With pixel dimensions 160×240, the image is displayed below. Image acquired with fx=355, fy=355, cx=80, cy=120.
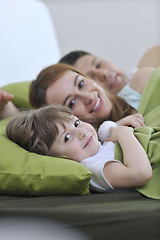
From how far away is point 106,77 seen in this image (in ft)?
6.29

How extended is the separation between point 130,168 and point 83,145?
177 millimetres

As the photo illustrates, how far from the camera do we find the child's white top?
0.94 meters

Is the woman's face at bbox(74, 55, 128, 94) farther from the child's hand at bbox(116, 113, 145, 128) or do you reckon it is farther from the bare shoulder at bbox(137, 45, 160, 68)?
the child's hand at bbox(116, 113, 145, 128)

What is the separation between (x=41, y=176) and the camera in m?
0.88

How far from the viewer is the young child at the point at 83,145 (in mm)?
917

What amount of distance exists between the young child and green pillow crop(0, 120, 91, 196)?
0.26 feet

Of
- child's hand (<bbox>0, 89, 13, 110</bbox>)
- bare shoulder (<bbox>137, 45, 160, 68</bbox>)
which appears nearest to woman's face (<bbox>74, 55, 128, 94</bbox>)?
bare shoulder (<bbox>137, 45, 160, 68</bbox>)

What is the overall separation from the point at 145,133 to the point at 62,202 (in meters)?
0.34

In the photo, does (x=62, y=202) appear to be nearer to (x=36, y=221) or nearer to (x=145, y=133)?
(x=36, y=221)
